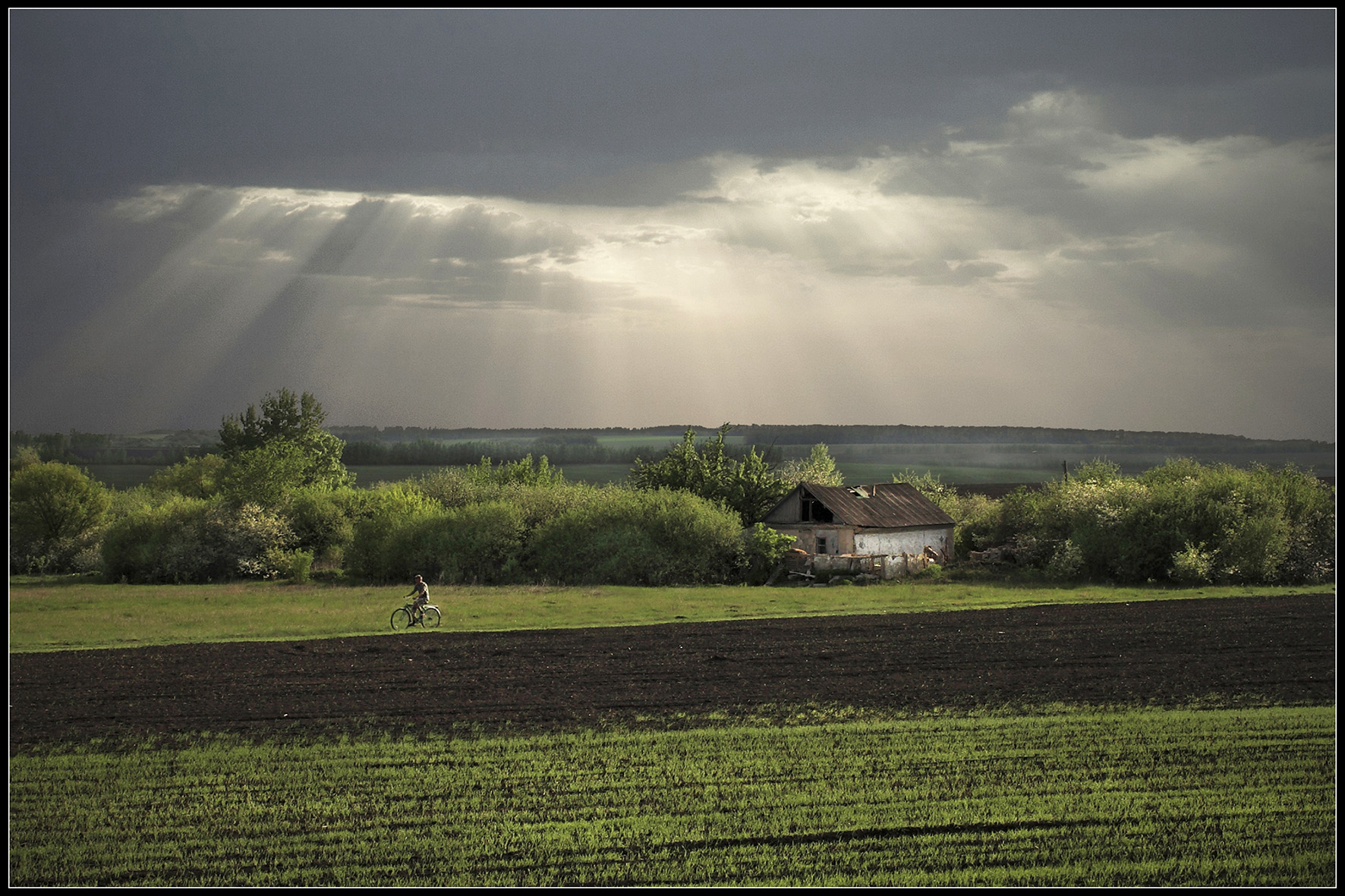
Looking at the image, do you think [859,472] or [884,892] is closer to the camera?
[884,892]

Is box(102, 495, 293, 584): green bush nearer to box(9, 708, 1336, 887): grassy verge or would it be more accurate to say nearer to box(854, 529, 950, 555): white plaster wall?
box(854, 529, 950, 555): white plaster wall

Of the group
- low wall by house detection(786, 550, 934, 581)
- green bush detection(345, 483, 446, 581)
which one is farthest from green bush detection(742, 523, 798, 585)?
green bush detection(345, 483, 446, 581)

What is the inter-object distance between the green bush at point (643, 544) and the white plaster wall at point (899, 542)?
4954mm

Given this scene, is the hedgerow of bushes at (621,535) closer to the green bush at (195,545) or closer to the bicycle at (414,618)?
the green bush at (195,545)

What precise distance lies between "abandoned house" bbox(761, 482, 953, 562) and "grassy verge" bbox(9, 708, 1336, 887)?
77.2 feet

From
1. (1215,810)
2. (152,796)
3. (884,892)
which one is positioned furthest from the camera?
(152,796)

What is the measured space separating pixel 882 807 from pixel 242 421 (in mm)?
62813

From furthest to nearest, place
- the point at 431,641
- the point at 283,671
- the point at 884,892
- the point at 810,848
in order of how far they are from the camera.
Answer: the point at 431,641, the point at 283,671, the point at 810,848, the point at 884,892

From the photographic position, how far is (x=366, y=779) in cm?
1080

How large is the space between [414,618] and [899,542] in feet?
67.6

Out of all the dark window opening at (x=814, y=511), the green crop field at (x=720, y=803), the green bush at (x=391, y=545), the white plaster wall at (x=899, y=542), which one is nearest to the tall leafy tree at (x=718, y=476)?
the dark window opening at (x=814, y=511)

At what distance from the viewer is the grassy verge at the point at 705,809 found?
823 centimetres

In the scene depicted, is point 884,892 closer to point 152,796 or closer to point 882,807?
point 882,807

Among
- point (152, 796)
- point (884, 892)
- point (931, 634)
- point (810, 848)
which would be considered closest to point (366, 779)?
point (152, 796)
